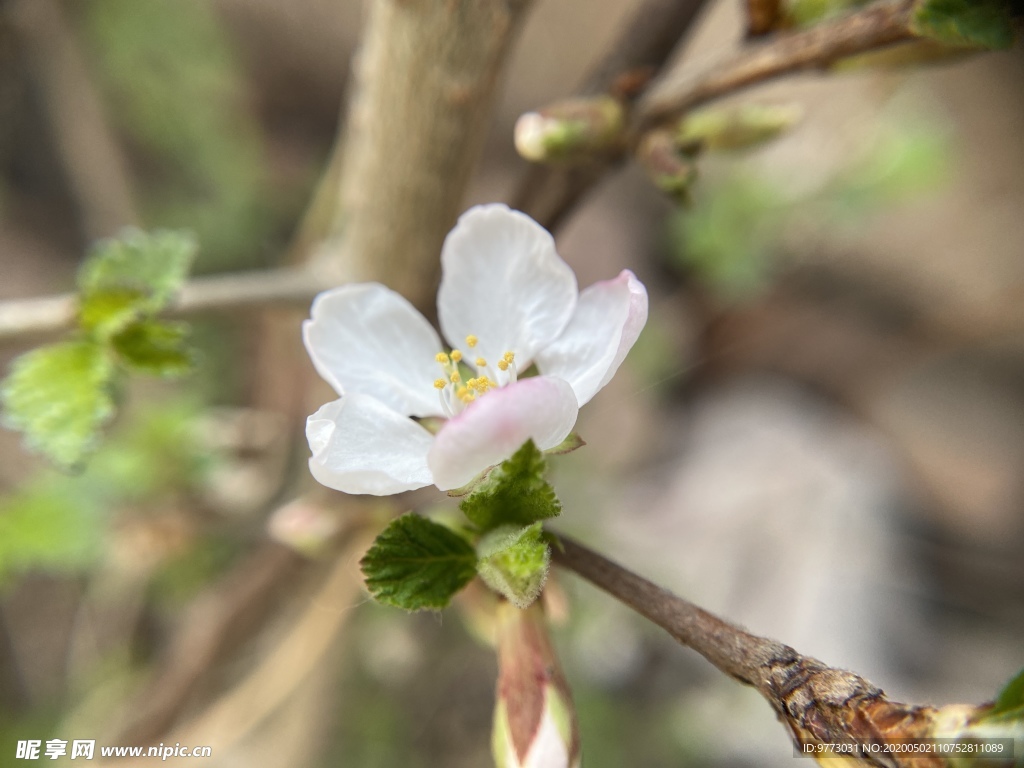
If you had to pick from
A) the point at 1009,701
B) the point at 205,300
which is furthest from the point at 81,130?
the point at 1009,701

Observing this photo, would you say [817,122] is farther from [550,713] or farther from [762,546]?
[550,713]

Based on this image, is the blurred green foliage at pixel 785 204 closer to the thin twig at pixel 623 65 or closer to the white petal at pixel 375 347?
the thin twig at pixel 623 65

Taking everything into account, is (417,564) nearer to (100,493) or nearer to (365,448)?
(365,448)

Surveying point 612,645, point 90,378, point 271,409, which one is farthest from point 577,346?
point 612,645

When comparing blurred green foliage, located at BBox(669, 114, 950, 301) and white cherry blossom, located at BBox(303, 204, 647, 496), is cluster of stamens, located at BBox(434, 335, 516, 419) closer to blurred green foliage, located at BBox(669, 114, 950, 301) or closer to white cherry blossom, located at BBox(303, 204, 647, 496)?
white cherry blossom, located at BBox(303, 204, 647, 496)

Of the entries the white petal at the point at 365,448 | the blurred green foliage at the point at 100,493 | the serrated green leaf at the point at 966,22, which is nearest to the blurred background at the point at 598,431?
the blurred green foliage at the point at 100,493

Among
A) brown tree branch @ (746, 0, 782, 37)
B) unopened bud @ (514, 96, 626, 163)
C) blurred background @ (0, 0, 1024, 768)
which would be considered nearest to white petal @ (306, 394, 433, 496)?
unopened bud @ (514, 96, 626, 163)
